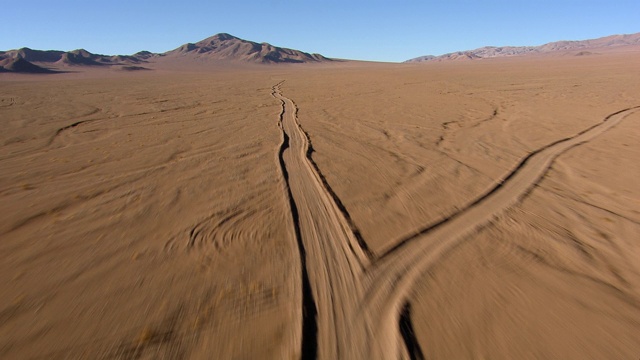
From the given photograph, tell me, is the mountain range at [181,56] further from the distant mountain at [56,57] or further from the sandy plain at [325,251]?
the sandy plain at [325,251]

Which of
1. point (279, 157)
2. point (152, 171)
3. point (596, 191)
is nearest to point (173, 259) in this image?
point (152, 171)

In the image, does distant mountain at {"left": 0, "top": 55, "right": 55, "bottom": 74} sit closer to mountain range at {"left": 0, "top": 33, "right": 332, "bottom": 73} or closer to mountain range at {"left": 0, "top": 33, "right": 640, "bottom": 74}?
mountain range at {"left": 0, "top": 33, "right": 640, "bottom": 74}

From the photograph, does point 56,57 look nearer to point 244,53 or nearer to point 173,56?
point 173,56

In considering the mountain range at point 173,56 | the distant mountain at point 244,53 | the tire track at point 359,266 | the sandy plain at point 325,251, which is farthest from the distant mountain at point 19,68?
the tire track at point 359,266

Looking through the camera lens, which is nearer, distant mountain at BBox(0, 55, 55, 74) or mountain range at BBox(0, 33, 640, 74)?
distant mountain at BBox(0, 55, 55, 74)

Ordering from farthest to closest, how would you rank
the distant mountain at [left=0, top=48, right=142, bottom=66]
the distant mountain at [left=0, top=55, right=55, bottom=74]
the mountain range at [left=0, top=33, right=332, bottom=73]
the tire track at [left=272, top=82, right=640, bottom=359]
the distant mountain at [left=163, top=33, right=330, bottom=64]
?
1. the distant mountain at [left=163, top=33, right=330, bottom=64]
2. the mountain range at [left=0, top=33, right=332, bottom=73]
3. the distant mountain at [left=0, top=48, right=142, bottom=66]
4. the distant mountain at [left=0, top=55, right=55, bottom=74]
5. the tire track at [left=272, top=82, right=640, bottom=359]

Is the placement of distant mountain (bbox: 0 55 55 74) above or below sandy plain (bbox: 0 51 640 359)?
below

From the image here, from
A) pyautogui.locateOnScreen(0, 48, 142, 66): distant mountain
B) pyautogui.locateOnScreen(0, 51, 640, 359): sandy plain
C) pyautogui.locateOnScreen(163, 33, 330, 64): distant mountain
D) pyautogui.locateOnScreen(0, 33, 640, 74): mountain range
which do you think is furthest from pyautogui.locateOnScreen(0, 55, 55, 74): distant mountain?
pyautogui.locateOnScreen(0, 51, 640, 359): sandy plain

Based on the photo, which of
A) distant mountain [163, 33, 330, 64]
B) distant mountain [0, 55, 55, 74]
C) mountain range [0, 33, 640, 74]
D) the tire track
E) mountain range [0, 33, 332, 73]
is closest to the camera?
the tire track
